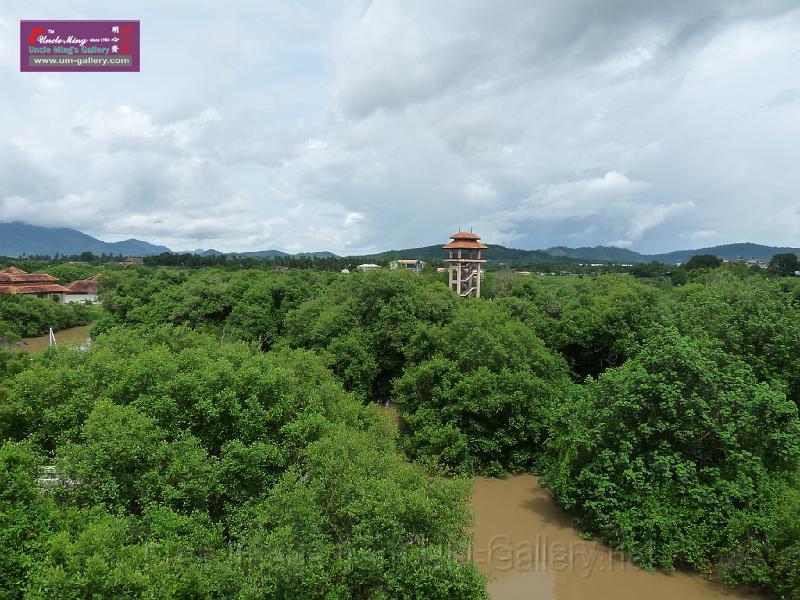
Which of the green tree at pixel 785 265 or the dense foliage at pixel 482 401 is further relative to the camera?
the green tree at pixel 785 265

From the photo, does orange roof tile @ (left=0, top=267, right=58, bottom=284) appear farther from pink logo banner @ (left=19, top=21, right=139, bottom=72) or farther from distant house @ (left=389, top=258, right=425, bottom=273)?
pink logo banner @ (left=19, top=21, right=139, bottom=72)

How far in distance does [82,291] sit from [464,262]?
49.7 m

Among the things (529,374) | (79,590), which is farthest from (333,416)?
(529,374)

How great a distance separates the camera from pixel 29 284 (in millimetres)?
53062

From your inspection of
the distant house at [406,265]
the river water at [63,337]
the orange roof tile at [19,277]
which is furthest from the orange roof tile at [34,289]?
the distant house at [406,265]

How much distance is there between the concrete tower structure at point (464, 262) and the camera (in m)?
34.2

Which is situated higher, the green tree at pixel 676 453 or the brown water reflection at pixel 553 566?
the green tree at pixel 676 453

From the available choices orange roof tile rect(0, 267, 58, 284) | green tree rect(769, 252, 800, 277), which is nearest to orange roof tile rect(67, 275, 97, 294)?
orange roof tile rect(0, 267, 58, 284)

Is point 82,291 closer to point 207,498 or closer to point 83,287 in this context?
point 83,287

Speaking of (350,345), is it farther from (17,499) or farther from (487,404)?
(17,499)

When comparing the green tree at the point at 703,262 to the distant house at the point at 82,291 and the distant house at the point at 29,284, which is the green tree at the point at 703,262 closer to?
the distant house at the point at 82,291

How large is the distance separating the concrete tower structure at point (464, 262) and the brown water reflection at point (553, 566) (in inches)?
881

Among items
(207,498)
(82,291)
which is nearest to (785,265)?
(207,498)

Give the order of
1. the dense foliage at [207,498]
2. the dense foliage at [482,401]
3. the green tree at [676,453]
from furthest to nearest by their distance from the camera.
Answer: the dense foliage at [482,401] < the green tree at [676,453] < the dense foliage at [207,498]
